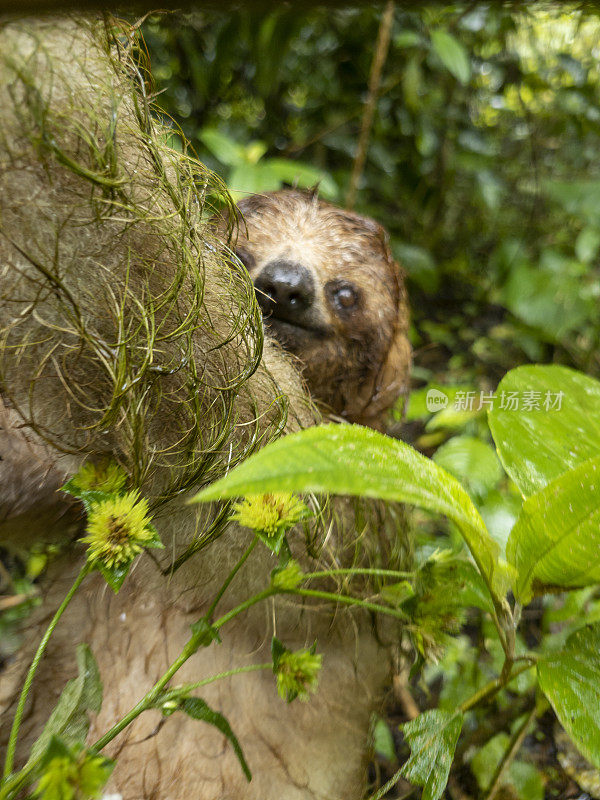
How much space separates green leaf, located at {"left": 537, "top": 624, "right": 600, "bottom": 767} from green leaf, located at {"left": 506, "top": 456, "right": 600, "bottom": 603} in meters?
0.09

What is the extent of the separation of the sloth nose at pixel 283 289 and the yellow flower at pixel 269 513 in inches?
21.3

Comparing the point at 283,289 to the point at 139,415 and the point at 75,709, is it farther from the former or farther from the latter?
the point at 75,709

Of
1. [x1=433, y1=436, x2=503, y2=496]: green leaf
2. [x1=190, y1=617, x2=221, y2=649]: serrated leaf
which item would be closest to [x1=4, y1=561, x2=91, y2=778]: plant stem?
[x1=190, y1=617, x2=221, y2=649]: serrated leaf

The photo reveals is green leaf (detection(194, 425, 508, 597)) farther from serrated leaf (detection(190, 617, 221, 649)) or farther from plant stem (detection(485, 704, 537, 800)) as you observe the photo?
plant stem (detection(485, 704, 537, 800))

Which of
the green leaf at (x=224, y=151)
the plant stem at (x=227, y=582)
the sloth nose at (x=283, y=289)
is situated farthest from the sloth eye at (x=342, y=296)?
the plant stem at (x=227, y=582)

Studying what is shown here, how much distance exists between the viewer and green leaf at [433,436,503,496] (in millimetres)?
1271

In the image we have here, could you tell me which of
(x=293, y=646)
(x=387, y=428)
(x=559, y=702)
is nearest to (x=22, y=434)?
(x=293, y=646)

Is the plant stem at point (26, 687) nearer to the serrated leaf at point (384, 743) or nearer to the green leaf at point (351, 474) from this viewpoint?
the green leaf at point (351, 474)

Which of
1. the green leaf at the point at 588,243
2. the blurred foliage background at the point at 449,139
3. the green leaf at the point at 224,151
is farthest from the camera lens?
the green leaf at the point at 588,243

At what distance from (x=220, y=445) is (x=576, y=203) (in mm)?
2415

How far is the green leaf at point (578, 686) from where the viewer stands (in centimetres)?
72

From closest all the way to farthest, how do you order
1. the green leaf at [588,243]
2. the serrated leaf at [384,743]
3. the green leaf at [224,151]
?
the serrated leaf at [384,743], the green leaf at [224,151], the green leaf at [588,243]

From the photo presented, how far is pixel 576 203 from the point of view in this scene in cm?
270

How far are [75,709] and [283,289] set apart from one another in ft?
2.58
